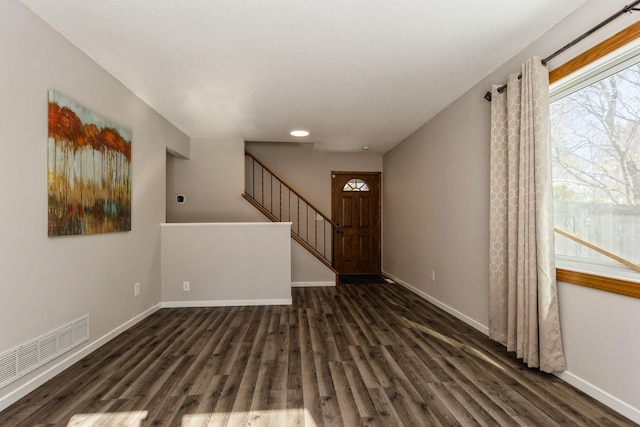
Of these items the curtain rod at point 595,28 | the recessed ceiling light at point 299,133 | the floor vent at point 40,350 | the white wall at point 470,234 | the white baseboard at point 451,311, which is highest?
the recessed ceiling light at point 299,133

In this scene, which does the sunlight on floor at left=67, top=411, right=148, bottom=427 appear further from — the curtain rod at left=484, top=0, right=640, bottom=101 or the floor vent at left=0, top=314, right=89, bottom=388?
the curtain rod at left=484, top=0, right=640, bottom=101

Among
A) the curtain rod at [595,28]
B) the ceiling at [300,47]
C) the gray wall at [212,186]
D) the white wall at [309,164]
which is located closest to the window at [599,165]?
the curtain rod at [595,28]

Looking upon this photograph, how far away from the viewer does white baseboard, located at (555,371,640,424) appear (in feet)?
5.83

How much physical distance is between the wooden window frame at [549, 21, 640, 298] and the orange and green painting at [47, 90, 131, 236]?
352cm

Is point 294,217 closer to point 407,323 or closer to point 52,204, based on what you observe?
point 407,323

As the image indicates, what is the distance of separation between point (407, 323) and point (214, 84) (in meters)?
3.14

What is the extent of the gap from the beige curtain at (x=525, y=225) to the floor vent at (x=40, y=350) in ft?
11.0

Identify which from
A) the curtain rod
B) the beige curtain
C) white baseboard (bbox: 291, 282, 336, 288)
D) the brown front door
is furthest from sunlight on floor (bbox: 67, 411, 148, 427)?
the brown front door

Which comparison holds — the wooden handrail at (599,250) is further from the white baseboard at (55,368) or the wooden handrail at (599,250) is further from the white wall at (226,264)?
the white baseboard at (55,368)

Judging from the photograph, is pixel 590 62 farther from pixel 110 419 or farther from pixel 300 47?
pixel 110 419

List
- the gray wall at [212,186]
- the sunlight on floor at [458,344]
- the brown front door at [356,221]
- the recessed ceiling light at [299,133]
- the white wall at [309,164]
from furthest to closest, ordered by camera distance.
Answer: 1. the brown front door at [356,221]
2. the white wall at [309,164]
3. the gray wall at [212,186]
4. the recessed ceiling light at [299,133]
5. the sunlight on floor at [458,344]

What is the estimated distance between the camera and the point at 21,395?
2010mm

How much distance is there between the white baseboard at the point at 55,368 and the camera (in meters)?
1.94

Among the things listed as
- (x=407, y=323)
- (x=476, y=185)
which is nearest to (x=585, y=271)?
(x=476, y=185)
